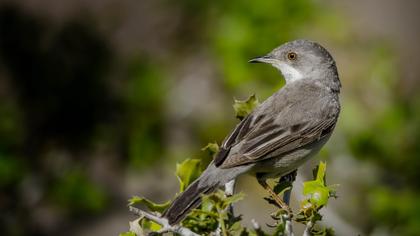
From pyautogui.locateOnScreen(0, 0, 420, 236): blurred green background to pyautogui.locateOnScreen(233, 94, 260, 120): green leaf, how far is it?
1.62 meters

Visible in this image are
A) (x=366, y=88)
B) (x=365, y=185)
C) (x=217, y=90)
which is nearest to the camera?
(x=365, y=185)

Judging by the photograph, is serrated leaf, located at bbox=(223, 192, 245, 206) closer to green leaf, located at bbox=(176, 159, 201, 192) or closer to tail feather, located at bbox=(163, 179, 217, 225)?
tail feather, located at bbox=(163, 179, 217, 225)

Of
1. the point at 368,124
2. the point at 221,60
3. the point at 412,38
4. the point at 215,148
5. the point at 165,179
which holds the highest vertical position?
the point at 412,38

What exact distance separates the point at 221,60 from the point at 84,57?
1529 mm

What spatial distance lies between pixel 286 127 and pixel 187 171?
141 centimetres

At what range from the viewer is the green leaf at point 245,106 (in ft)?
20.1

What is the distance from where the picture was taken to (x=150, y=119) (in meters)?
9.96

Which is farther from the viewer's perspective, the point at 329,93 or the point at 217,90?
the point at 217,90

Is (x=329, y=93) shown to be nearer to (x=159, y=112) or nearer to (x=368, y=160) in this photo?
(x=368, y=160)

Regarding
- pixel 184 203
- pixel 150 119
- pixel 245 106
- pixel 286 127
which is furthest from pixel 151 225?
pixel 150 119

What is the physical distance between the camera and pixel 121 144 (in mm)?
9812

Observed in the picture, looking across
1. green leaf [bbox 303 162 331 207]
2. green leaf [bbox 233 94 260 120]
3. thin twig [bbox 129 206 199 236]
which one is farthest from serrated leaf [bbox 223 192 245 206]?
green leaf [bbox 233 94 260 120]

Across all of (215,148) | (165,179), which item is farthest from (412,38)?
(215,148)

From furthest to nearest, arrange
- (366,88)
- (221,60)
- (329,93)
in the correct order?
(221,60), (366,88), (329,93)
